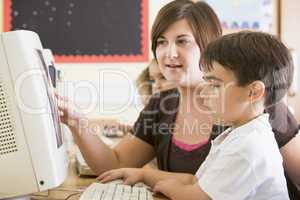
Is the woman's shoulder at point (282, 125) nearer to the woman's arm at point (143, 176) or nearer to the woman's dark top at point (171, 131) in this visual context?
the woman's dark top at point (171, 131)

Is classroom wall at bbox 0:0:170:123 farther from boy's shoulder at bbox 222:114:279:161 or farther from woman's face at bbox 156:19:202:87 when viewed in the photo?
boy's shoulder at bbox 222:114:279:161

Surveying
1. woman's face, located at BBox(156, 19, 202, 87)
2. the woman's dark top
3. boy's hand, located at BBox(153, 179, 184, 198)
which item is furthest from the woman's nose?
boy's hand, located at BBox(153, 179, 184, 198)

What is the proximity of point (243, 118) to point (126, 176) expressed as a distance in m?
0.37

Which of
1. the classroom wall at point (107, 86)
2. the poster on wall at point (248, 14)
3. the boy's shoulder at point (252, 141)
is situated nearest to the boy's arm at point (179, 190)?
the boy's shoulder at point (252, 141)

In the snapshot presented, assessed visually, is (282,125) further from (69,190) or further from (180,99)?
(69,190)

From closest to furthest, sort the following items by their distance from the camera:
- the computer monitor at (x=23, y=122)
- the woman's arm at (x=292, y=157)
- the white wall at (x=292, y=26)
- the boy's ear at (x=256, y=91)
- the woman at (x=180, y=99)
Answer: the computer monitor at (x=23, y=122) → the boy's ear at (x=256, y=91) → the woman's arm at (x=292, y=157) → the woman at (x=180, y=99) → the white wall at (x=292, y=26)

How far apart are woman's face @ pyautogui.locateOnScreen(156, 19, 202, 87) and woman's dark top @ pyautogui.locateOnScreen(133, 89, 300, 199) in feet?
0.43

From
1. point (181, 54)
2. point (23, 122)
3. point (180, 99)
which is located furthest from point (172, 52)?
point (23, 122)

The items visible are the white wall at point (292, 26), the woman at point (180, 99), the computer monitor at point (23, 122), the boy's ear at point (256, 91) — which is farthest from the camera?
the white wall at point (292, 26)

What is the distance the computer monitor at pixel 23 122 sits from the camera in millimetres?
712

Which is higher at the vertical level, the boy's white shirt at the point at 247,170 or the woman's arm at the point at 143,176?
the boy's white shirt at the point at 247,170

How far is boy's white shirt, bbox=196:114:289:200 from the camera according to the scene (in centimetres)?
75

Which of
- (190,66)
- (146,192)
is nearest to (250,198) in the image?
(146,192)

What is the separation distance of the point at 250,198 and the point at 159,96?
2.13 ft
